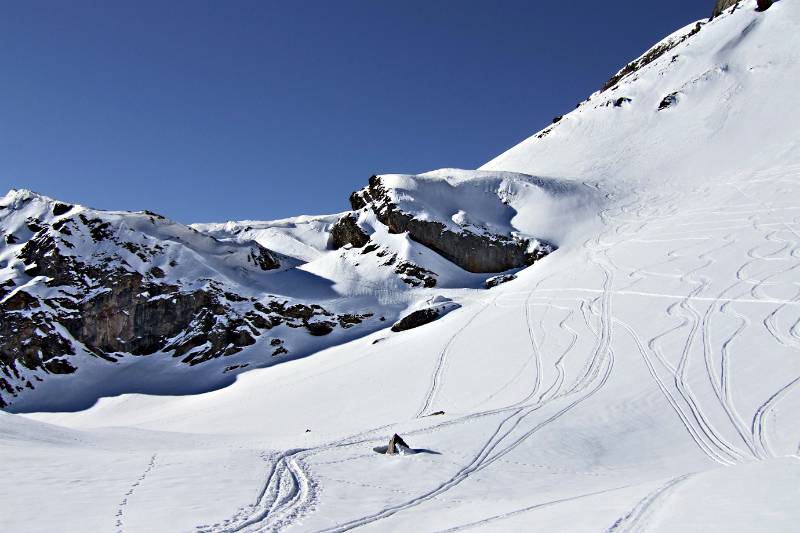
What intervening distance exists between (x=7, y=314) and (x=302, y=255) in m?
30.2

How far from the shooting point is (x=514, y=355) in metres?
28.5

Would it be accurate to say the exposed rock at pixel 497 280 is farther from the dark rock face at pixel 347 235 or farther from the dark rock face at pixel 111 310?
the dark rock face at pixel 347 235

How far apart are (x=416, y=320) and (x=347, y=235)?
68.1 feet

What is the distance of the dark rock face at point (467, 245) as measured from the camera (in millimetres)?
52375

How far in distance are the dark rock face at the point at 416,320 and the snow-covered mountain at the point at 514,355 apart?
1712 millimetres

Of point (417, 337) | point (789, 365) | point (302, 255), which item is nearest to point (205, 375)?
point (417, 337)

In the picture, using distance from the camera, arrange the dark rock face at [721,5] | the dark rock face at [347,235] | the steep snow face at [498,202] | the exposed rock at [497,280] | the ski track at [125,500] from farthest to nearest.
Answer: the dark rock face at [721,5] < the dark rock face at [347,235] < the steep snow face at [498,202] < the exposed rock at [497,280] < the ski track at [125,500]

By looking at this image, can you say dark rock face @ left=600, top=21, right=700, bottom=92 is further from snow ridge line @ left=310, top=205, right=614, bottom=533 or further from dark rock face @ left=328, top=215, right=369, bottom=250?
snow ridge line @ left=310, top=205, right=614, bottom=533

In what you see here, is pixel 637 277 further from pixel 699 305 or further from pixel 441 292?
pixel 441 292

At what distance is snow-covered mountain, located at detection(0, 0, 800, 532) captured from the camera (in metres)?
10.7

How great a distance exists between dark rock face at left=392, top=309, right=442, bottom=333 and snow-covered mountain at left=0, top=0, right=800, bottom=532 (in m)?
1.71

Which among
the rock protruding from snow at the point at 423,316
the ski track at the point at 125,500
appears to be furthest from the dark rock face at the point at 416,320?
the ski track at the point at 125,500

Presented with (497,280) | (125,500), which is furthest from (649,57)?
(125,500)

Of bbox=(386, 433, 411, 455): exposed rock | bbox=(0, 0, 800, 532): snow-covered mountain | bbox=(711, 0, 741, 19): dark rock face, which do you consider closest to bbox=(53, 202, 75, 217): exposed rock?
bbox=(0, 0, 800, 532): snow-covered mountain
